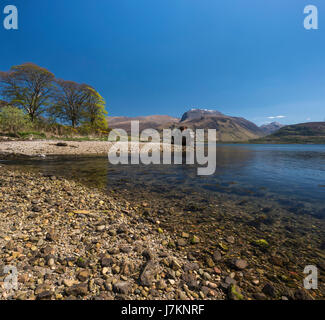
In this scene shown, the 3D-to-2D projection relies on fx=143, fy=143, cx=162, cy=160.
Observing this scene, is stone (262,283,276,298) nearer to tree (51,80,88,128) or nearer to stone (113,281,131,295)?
stone (113,281,131,295)

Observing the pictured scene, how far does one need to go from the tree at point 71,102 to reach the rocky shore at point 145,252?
39327 millimetres

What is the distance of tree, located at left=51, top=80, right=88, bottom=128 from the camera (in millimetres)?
36188

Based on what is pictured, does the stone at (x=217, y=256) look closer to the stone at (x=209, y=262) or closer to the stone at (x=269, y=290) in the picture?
the stone at (x=209, y=262)

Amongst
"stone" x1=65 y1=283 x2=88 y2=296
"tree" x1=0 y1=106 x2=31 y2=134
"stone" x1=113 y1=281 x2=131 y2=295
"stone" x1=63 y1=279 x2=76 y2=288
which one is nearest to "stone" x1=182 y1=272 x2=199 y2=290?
"stone" x1=113 y1=281 x2=131 y2=295

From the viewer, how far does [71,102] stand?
37531 mm

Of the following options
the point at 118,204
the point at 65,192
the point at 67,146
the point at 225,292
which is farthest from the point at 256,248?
the point at 67,146

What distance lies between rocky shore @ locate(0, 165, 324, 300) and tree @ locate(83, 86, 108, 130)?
3985cm

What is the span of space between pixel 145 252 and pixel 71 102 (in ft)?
148

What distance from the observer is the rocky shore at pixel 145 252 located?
2168mm

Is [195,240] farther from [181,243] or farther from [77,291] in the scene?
[77,291]

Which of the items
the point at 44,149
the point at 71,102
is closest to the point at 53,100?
the point at 71,102

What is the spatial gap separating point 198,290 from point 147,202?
373 centimetres
